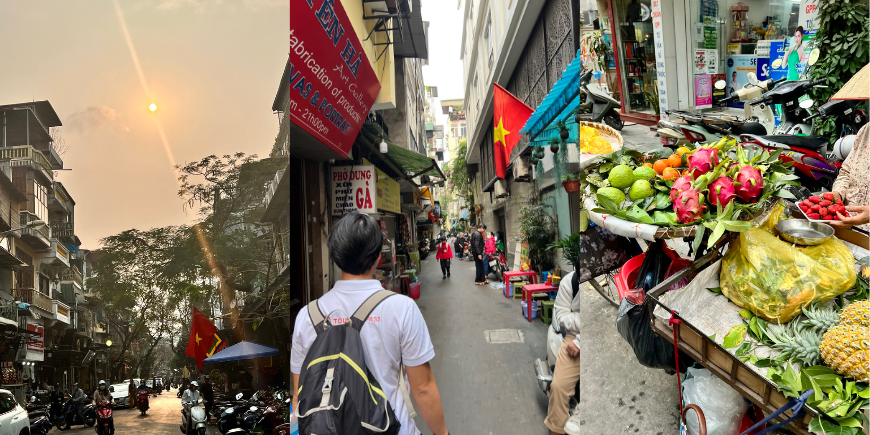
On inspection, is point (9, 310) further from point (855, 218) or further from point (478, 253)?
point (855, 218)

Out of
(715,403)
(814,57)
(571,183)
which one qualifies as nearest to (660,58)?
(814,57)

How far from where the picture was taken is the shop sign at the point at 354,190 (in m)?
1.59

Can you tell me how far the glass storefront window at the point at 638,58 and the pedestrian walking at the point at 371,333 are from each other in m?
1.87

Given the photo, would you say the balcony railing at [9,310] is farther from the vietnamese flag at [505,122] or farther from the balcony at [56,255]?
the vietnamese flag at [505,122]

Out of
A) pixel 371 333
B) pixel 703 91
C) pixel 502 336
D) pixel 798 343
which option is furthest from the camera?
pixel 703 91

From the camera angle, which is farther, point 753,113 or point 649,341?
point 753,113

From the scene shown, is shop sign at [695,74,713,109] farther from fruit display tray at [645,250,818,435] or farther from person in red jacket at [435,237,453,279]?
person in red jacket at [435,237,453,279]

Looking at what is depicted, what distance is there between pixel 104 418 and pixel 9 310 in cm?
54

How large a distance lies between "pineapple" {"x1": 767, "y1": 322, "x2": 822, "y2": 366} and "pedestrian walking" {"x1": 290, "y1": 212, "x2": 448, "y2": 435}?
126cm

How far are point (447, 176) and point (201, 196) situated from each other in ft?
4.04

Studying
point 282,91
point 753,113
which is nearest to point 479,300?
point 282,91

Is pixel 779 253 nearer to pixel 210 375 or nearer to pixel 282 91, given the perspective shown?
pixel 282 91

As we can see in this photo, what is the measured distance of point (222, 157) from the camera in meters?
1.67

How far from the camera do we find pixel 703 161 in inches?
62.0
